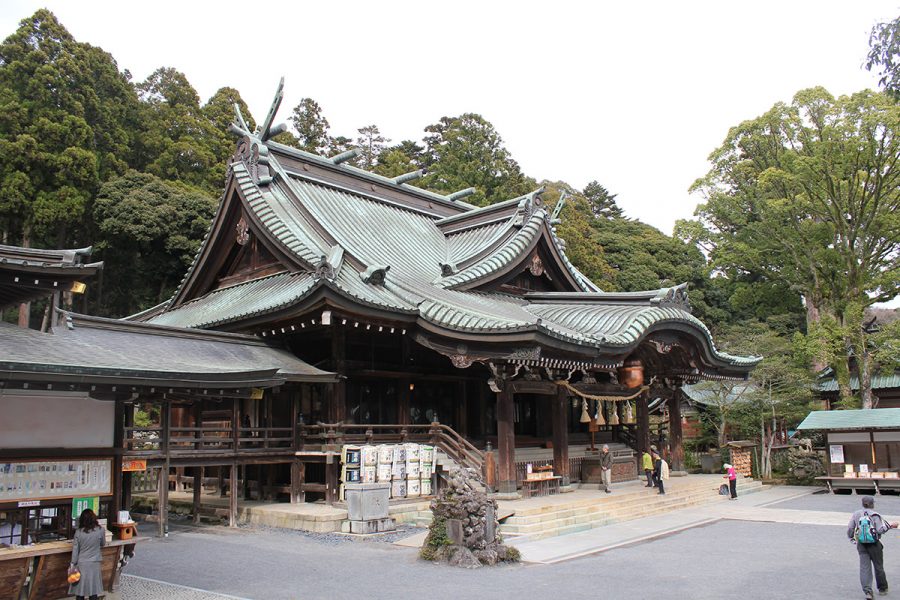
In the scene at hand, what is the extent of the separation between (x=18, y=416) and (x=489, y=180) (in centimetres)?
4947

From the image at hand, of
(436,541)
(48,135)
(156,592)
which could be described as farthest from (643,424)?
(48,135)

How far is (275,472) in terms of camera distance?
63.0 ft

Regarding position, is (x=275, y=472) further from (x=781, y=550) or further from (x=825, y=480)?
(x=825, y=480)

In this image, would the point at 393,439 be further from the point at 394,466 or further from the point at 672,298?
the point at 672,298

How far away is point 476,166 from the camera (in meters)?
57.2

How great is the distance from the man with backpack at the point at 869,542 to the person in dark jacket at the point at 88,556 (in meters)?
9.58

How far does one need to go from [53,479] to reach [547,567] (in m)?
7.42

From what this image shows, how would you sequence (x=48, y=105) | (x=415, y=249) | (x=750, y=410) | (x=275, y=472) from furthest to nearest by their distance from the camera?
1. (x=48, y=105)
2. (x=750, y=410)
3. (x=415, y=249)
4. (x=275, y=472)

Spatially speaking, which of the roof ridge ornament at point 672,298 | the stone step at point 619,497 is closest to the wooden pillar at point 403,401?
the stone step at point 619,497

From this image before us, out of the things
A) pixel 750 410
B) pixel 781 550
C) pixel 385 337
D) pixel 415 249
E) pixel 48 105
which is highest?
pixel 48 105

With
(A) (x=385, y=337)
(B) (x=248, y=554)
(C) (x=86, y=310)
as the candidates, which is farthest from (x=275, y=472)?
(C) (x=86, y=310)

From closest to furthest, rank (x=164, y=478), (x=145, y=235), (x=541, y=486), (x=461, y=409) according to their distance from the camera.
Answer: (x=164, y=478), (x=541, y=486), (x=461, y=409), (x=145, y=235)

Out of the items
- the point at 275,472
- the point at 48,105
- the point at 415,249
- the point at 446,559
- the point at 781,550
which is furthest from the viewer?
the point at 48,105

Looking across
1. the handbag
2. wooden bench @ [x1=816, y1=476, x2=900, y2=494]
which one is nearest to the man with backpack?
the handbag
